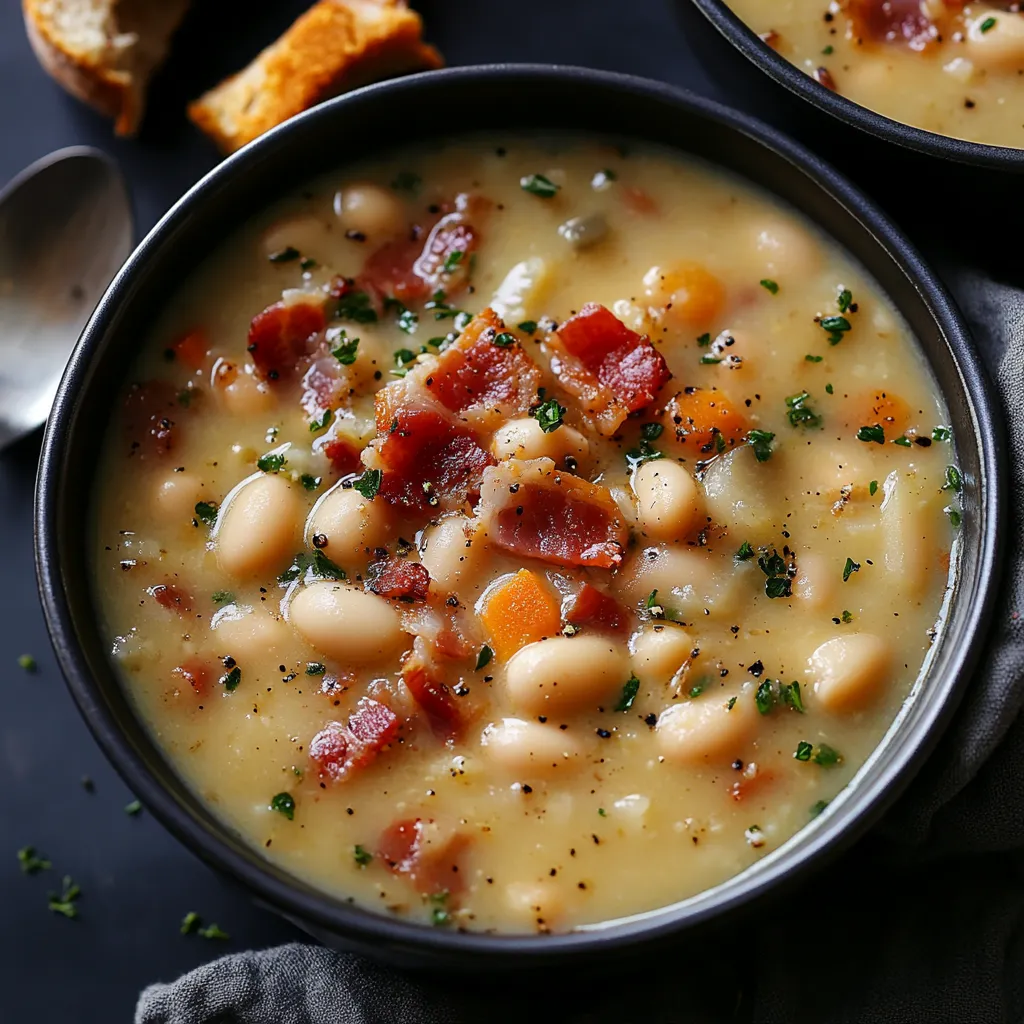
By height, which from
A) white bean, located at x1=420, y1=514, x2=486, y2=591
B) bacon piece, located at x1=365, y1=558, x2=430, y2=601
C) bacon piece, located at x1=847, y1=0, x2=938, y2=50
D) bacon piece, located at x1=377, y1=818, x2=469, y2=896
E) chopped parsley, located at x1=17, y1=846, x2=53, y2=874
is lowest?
chopped parsley, located at x1=17, y1=846, x2=53, y2=874

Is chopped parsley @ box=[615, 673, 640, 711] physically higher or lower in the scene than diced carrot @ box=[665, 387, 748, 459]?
lower

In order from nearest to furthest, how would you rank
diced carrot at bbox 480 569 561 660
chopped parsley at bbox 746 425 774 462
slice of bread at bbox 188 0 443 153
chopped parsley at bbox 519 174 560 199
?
diced carrot at bbox 480 569 561 660
chopped parsley at bbox 746 425 774 462
chopped parsley at bbox 519 174 560 199
slice of bread at bbox 188 0 443 153

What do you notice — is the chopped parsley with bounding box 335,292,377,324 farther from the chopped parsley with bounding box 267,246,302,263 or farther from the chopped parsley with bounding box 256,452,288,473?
the chopped parsley with bounding box 256,452,288,473

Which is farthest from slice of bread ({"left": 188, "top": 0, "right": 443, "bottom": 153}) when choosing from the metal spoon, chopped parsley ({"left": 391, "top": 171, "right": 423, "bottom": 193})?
chopped parsley ({"left": 391, "top": 171, "right": 423, "bottom": 193})

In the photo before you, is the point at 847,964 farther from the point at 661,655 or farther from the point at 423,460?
the point at 423,460

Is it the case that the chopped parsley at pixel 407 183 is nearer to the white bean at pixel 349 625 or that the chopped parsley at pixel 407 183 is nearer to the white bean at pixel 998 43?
the white bean at pixel 349 625

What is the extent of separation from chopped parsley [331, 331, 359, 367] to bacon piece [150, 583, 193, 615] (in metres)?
0.49

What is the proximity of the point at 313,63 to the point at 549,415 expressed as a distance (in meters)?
1.05

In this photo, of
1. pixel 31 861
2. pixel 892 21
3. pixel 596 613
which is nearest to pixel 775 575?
pixel 596 613

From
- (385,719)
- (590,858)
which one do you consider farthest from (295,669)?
(590,858)

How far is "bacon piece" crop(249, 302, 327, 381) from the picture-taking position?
2.56 m

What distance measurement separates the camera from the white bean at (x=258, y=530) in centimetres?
240

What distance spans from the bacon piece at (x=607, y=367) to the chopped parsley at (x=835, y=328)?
0.99 feet

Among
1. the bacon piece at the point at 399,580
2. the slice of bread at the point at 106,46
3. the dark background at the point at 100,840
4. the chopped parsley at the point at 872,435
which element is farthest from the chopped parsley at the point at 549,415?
the slice of bread at the point at 106,46
